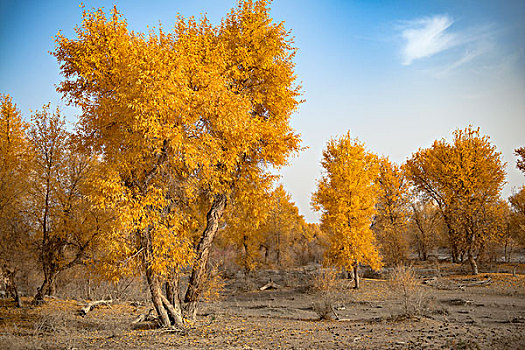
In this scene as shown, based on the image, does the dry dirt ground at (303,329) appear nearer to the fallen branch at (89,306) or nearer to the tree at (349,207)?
the fallen branch at (89,306)

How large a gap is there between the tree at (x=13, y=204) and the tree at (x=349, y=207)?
→ 46.6 ft

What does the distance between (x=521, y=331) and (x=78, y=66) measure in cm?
1186

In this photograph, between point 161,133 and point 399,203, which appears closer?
point 161,133

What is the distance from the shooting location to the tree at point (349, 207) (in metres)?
16.8

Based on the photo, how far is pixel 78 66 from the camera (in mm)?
7156

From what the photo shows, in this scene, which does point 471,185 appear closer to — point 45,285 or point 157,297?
point 157,297

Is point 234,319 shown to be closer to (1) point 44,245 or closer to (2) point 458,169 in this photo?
(1) point 44,245

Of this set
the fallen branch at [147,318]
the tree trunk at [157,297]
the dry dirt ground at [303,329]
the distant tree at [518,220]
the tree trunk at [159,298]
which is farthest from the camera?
the distant tree at [518,220]

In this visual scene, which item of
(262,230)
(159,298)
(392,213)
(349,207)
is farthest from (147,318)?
(392,213)

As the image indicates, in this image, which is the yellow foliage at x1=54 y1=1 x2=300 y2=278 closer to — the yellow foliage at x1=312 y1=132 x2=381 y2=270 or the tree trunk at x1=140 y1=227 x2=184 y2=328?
the tree trunk at x1=140 y1=227 x2=184 y2=328

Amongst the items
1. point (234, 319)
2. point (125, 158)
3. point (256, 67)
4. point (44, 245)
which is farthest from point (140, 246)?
point (44, 245)

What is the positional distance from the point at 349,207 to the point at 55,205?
14253mm

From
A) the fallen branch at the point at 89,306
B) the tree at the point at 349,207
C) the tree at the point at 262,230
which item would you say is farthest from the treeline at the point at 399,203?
the fallen branch at the point at 89,306

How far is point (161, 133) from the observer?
6.60 m
